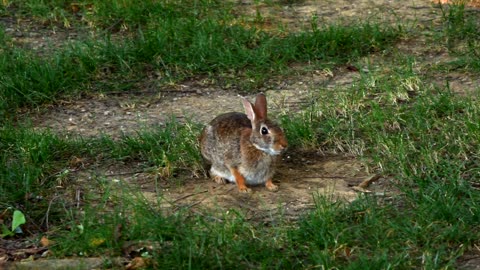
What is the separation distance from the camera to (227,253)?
5.04m

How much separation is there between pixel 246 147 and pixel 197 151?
0.35 metres

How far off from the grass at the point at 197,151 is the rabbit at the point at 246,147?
15cm

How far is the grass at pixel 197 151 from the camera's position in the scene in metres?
5.17

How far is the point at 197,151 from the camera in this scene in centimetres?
647

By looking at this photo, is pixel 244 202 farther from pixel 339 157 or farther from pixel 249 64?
pixel 249 64

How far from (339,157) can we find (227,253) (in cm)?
167

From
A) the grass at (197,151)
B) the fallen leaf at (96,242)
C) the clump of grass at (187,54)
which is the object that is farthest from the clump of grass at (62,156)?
the clump of grass at (187,54)

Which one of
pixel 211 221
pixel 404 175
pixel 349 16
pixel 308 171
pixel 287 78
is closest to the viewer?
pixel 211 221

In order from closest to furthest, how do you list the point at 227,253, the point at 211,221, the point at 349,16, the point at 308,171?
the point at 227,253 < the point at 211,221 < the point at 308,171 < the point at 349,16

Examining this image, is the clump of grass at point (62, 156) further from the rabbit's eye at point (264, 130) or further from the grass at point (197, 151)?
the rabbit's eye at point (264, 130)

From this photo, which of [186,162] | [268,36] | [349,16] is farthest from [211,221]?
[349,16]

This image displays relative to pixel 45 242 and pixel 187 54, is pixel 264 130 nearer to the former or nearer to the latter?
pixel 45 242

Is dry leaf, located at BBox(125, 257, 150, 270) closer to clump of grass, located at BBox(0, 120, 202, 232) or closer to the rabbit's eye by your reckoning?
clump of grass, located at BBox(0, 120, 202, 232)

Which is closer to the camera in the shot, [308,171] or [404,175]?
[404,175]
